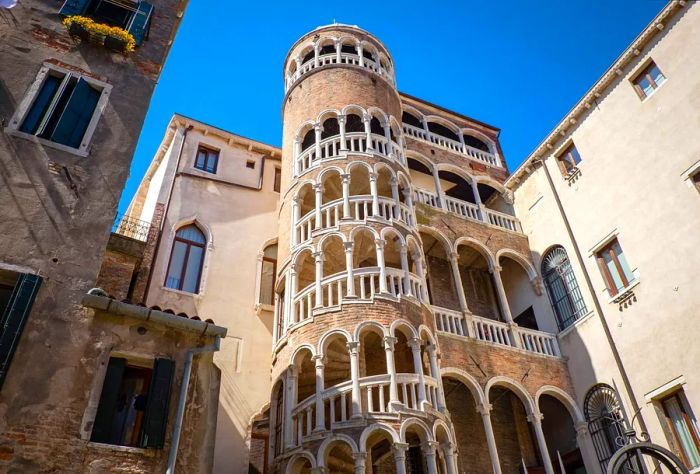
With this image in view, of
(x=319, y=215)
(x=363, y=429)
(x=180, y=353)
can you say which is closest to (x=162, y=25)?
(x=319, y=215)

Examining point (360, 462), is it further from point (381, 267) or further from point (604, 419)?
point (604, 419)

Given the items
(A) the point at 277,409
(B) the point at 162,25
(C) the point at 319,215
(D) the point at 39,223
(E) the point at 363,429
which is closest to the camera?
(D) the point at 39,223

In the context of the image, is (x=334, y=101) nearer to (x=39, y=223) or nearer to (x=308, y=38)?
(x=308, y=38)

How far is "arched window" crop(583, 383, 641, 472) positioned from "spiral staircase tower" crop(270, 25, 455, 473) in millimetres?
5250

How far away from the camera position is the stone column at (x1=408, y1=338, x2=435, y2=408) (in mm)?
13249

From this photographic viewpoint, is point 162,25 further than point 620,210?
No

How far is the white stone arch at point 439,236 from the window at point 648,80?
7.73 metres

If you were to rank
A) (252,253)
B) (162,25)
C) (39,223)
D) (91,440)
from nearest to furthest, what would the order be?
(91,440) → (39,223) → (162,25) → (252,253)

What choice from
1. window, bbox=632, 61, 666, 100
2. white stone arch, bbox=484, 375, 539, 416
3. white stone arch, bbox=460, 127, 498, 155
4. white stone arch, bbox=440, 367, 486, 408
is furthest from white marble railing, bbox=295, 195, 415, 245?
white stone arch, bbox=460, 127, 498, 155

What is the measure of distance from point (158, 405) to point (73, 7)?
9353mm

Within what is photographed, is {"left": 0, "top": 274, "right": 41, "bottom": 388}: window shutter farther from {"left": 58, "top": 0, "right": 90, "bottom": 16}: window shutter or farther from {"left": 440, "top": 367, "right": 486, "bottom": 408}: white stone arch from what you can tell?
{"left": 440, "top": 367, "right": 486, "bottom": 408}: white stone arch

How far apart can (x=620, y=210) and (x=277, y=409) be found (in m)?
12.2

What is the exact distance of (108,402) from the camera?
8.37 m

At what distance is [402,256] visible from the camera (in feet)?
52.9
